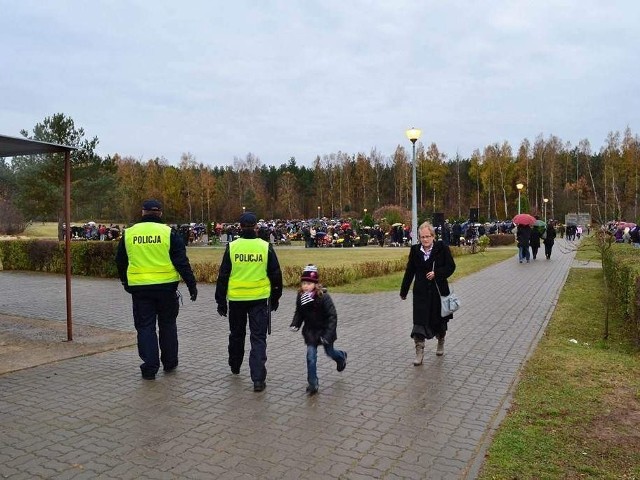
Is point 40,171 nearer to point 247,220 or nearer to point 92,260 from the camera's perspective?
point 92,260

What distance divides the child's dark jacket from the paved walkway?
52 centimetres

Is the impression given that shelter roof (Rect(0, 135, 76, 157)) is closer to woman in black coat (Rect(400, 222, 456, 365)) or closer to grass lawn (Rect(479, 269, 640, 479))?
woman in black coat (Rect(400, 222, 456, 365))

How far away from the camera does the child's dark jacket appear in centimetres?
544

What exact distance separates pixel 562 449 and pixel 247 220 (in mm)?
3345

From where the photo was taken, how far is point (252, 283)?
17.9ft

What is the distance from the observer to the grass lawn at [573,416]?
3.65 m

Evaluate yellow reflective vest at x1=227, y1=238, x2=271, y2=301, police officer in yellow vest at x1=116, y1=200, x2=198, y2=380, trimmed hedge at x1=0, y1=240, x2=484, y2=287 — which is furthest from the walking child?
trimmed hedge at x1=0, y1=240, x2=484, y2=287

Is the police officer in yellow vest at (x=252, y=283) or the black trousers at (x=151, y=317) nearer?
the police officer in yellow vest at (x=252, y=283)

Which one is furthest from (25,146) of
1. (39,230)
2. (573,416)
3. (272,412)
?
(39,230)

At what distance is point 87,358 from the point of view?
6656 mm

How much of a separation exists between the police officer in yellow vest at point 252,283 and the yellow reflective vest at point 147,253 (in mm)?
684

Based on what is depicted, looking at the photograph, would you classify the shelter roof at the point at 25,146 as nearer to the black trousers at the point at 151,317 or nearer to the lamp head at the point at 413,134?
the black trousers at the point at 151,317

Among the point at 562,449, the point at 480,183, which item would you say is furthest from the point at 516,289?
the point at 480,183

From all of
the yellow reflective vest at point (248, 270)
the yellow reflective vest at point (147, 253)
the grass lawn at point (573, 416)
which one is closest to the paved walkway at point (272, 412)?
the grass lawn at point (573, 416)
